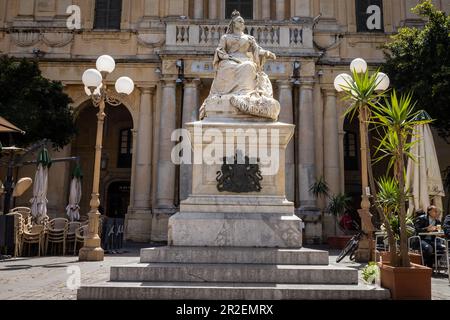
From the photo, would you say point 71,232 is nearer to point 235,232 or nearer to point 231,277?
point 235,232

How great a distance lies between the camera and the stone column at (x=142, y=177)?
18438mm

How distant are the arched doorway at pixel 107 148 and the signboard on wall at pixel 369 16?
12.9 m

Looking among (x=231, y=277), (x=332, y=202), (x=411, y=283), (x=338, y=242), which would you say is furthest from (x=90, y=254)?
(x=332, y=202)

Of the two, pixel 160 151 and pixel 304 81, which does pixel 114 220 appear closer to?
pixel 160 151

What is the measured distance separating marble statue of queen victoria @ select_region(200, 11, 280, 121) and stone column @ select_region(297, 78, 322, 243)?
10.3m

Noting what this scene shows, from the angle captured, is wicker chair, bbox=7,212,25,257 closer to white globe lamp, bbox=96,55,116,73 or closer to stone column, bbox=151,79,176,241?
white globe lamp, bbox=96,55,116,73

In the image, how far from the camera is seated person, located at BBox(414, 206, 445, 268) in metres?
9.38

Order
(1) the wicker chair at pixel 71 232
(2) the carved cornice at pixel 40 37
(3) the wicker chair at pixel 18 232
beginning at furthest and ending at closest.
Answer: (2) the carved cornice at pixel 40 37 < (1) the wicker chair at pixel 71 232 < (3) the wicker chair at pixel 18 232

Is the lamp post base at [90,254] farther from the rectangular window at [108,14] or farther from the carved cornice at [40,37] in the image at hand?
the rectangular window at [108,14]

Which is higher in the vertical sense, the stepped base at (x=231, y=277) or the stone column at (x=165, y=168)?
the stone column at (x=165, y=168)

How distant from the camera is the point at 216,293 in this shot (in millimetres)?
5234

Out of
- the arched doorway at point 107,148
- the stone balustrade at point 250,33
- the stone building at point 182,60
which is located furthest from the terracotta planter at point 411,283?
the arched doorway at point 107,148

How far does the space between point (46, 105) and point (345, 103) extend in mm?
12398

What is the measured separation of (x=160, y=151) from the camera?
1845 centimetres
